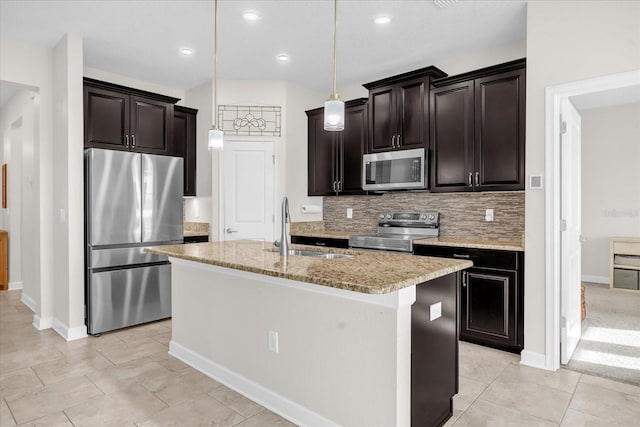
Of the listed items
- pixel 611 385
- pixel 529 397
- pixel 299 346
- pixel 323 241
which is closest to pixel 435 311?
pixel 299 346

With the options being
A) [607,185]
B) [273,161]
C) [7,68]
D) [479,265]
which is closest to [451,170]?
[479,265]

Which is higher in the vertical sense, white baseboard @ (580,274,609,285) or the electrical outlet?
the electrical outlet

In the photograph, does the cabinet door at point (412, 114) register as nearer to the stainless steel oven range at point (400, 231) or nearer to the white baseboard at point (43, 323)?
the stainless steel oven range at point (400, 231)

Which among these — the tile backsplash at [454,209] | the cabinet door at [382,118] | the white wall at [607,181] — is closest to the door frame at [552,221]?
the tile backsplash at [454,209]

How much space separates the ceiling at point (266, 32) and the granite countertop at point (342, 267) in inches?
77.1

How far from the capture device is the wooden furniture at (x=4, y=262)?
5.70 metres

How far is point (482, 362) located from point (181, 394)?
2.23m

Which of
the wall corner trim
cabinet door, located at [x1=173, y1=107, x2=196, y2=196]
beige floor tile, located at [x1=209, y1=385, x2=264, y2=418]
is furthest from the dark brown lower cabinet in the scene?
cabinet door, located at [x1=173, y1=107, x2=196, y2=196]

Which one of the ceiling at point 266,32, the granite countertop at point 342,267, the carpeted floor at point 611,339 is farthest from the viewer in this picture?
the ceiling at point 266,32

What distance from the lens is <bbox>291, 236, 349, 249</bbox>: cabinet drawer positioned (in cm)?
450

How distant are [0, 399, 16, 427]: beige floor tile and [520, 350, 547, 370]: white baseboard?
341cm

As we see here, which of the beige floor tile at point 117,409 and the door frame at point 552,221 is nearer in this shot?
the beige floor tile at point 117,409

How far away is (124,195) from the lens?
12.6 ft

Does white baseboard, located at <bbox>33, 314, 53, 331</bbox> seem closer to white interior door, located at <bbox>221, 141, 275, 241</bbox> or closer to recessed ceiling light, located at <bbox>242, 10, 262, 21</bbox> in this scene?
white interior door, located at <bbox>221, 141, 275, 241</bbox>
